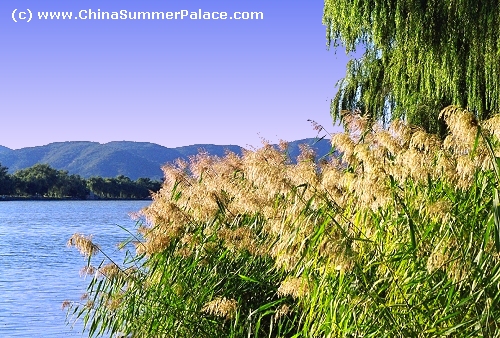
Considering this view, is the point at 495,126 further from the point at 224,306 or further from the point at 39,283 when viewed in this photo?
the point at 39,283

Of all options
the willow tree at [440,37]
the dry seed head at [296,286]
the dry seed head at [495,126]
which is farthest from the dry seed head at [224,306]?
the willow tree at [440,37]

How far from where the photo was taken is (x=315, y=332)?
432 centimetres

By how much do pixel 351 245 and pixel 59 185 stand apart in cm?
9385

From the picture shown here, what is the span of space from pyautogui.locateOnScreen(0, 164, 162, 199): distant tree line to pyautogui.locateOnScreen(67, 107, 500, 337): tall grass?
8558cm

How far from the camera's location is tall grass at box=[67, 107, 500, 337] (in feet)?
12.5

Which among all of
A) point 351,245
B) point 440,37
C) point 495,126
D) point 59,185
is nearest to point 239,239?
point 351,245

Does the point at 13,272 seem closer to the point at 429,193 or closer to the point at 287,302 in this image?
the point at 287,302

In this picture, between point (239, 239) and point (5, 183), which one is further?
point (5, 183)

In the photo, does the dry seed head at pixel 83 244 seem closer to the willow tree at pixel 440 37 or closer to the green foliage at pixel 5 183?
the willow tree at pixel 440 37

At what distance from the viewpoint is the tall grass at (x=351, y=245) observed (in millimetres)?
3797

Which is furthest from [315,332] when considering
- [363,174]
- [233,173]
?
[233,173]

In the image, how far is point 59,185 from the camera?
9538cm

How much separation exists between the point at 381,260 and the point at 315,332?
557 mm

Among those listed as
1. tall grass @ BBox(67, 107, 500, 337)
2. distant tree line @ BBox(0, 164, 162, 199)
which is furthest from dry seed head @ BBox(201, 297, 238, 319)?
distant tree line @ BBox(0, 164, 162, 199)
